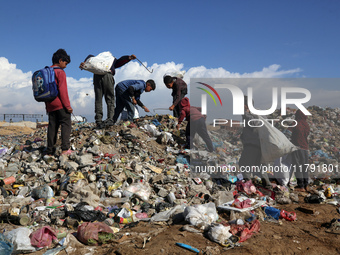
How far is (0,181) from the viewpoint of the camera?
4133 mm

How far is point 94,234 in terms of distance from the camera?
2701mm

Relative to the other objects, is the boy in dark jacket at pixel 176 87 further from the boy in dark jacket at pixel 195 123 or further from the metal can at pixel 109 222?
the metal can at pixel 109 222

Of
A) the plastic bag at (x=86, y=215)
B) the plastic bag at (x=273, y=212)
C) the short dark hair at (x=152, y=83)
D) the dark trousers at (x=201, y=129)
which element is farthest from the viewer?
the short dark hair at (x=152, y=83)

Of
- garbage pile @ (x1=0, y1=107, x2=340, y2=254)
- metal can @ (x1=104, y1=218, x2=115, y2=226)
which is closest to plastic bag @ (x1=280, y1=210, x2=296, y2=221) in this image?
garbage pile @ (x1=0, y1=107, x2=340, y2=254)

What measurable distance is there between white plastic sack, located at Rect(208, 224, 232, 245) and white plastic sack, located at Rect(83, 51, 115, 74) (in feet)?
14.9

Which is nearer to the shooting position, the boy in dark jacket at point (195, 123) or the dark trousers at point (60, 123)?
the dark trousers at point (60, 123)

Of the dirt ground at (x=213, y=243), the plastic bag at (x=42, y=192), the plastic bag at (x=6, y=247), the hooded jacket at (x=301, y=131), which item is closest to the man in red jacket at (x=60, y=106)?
the plastic bag at (x=42, y=192)

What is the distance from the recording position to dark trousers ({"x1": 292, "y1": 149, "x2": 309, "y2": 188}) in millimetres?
5156

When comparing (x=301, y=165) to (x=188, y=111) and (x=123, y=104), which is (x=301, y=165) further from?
(x=123, y=104)

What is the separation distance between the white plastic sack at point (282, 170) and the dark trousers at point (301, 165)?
116mm

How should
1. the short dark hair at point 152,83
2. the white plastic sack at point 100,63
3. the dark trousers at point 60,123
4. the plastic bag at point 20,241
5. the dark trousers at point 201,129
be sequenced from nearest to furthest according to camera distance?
the plastic bag at point 20,241 < the dark trousers at point 60,123 < the white plastic sack at point 100,63 < the dark trousers at point 201,129 < the short dark hair at point 152,83

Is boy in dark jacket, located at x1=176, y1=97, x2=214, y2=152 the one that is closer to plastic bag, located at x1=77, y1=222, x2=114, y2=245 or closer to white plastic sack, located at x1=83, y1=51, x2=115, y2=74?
white plastic sack, located at x1=83, y1=51, x2=115, y2=74

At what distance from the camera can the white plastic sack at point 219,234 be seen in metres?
2.73

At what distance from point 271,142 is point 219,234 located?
2.37 metres
